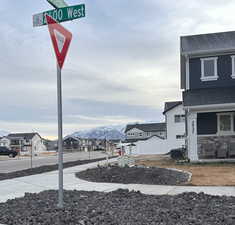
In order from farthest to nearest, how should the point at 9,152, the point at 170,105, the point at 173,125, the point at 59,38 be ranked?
1. the point at 170,105
2. the point at 9,152
3. the point at 173,125
4. the point at 59,38

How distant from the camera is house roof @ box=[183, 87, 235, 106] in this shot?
1898 cm

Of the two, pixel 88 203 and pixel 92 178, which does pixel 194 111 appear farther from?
pixel 88 203

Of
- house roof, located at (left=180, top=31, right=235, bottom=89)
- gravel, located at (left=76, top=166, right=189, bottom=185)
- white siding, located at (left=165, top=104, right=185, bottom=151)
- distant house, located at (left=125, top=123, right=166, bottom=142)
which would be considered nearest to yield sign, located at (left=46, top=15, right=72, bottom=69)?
gravel, located at (left=76, top=166, right=189, bottom=185)

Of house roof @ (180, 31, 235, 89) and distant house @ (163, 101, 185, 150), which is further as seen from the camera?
distant house @ (163, 101, 185, 150)

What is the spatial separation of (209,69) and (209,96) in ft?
7.44

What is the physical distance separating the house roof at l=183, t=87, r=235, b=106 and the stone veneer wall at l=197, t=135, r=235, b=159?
2.02 metres

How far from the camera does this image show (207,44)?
22281 mm

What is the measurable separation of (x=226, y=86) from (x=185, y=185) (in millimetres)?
11897

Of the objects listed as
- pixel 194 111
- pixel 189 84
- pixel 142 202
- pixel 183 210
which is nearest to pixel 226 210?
pixel 183 210

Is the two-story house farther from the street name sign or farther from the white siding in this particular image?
the white siding

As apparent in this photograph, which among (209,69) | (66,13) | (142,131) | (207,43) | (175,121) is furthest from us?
(142,131)

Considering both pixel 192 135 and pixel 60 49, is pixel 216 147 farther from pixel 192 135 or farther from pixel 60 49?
pixel 60 49

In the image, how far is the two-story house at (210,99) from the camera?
62.7ft

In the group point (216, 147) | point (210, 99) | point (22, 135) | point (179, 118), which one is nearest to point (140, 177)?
point (216, 147)
